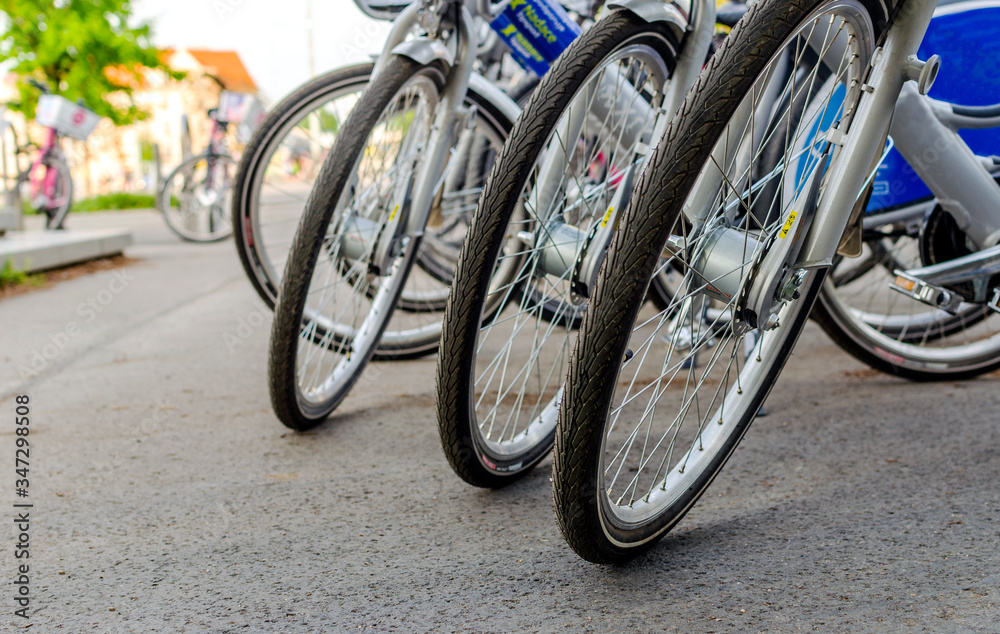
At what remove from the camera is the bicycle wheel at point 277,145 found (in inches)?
Result: 103

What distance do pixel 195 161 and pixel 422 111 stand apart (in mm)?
6595

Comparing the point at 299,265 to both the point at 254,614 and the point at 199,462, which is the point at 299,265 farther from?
the point at 254,614

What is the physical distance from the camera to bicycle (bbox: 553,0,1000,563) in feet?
4.02

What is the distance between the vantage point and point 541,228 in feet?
6.03

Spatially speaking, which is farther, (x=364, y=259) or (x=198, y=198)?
(x=198, y=198)

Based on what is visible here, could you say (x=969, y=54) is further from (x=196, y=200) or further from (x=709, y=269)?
(x=196, y=200)

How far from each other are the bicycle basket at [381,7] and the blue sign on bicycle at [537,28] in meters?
0.28

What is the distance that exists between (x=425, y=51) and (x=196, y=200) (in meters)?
6.75

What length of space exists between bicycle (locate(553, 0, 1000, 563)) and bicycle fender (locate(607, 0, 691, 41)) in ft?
0.83

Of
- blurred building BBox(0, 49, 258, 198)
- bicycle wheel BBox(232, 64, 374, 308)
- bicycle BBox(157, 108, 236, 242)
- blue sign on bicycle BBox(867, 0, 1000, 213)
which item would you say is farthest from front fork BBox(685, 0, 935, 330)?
blurred building BBox(0, 49, 258, 198)

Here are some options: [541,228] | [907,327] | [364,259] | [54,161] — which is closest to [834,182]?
[541,228]

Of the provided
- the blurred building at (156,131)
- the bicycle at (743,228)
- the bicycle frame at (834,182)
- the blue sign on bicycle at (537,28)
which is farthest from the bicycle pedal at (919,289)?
the blurred building at (156,131)

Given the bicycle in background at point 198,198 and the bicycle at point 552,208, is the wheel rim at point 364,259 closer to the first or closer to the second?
Result: the bicycle at point 552,208

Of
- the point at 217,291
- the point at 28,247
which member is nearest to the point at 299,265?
the point at 217,291
